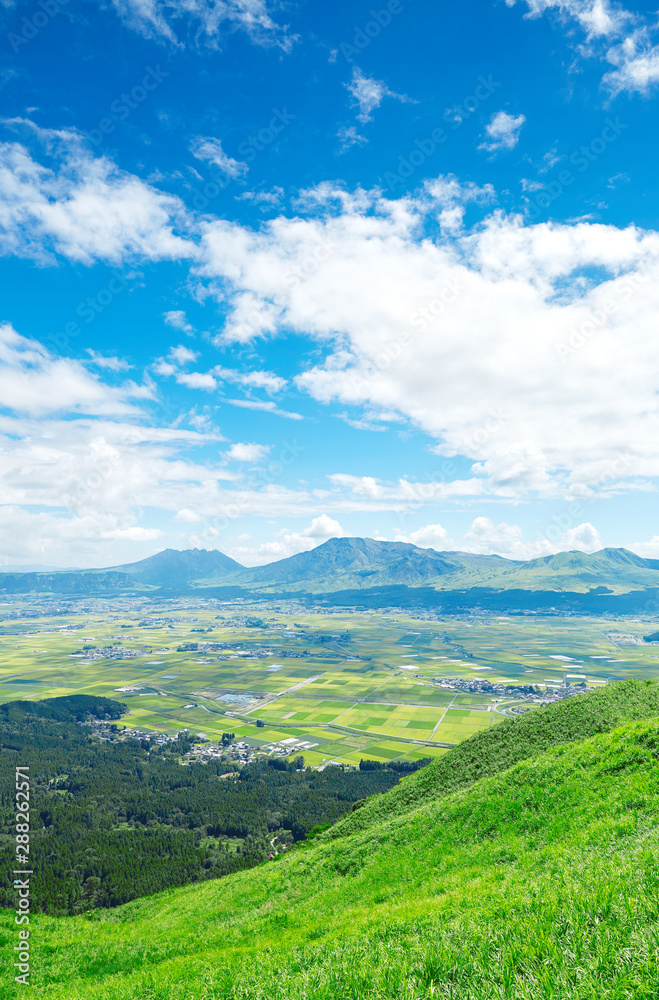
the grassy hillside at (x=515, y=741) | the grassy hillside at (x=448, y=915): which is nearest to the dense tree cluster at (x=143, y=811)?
the grassy hillside at (x=515, y=741)

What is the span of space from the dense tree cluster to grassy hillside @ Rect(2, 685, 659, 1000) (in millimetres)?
53317

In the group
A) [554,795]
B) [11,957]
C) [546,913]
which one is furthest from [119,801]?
[546,913]

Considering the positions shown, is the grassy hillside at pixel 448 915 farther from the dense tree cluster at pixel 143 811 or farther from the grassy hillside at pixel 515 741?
the dense tree cluster at pixel 143 811

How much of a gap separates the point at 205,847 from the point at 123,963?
281 feet

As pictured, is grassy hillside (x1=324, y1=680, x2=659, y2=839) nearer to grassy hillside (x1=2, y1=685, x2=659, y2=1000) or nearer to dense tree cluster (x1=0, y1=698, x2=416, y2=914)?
grassy hillside (x1=2, y1=685, x2=659, y2=1000)

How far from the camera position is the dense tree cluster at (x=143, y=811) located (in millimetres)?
72438

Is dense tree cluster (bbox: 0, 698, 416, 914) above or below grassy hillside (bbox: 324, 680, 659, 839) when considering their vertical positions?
below

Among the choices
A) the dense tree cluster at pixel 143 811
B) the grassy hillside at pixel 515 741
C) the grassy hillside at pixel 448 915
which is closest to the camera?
the grassy hillside at pixel 448 915

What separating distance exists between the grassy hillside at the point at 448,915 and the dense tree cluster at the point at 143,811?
5332 centimetres

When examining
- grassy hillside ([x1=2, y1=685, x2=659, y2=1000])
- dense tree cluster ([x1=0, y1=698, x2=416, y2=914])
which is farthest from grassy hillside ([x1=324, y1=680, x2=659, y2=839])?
dense tree cluster ([x1=0, y1=698, x2=416, y2=914])

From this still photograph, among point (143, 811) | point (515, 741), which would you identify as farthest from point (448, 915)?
point (143, 811)

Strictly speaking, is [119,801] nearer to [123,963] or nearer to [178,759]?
[178,759]

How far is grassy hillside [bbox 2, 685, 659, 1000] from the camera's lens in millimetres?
7922

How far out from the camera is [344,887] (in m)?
21.5
